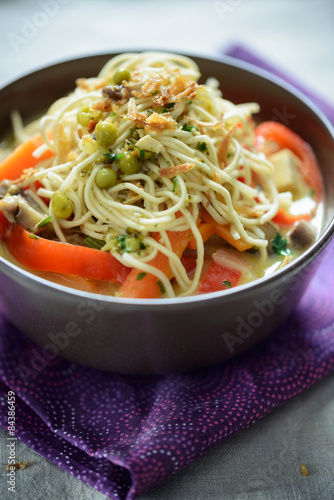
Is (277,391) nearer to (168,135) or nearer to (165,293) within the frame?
(165,293)

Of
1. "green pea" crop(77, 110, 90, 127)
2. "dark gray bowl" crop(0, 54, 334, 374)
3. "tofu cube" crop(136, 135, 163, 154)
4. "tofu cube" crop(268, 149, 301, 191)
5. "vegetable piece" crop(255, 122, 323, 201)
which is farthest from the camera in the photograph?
"vegetable piece" crop(255, 122, 323, 201)

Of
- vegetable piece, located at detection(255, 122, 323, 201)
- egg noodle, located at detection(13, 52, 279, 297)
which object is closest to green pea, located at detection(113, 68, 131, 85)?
egg noodle, located at detection(13, 52, 279, 297)

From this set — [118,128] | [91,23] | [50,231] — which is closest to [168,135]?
[118,128]

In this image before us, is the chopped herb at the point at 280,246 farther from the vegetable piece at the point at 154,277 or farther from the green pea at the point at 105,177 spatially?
the green pea at the point at 105,177

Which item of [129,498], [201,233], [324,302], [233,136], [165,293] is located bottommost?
[129,498]

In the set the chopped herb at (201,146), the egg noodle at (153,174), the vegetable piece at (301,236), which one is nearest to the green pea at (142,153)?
the egg noodle at (153,174)

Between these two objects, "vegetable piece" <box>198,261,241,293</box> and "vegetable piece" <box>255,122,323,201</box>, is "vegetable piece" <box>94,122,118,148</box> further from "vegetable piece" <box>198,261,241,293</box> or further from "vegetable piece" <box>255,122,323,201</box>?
"vegetable piece" <box>255,122,323,201</box>

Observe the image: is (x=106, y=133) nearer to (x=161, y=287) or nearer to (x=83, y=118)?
(x=83, y=118)
